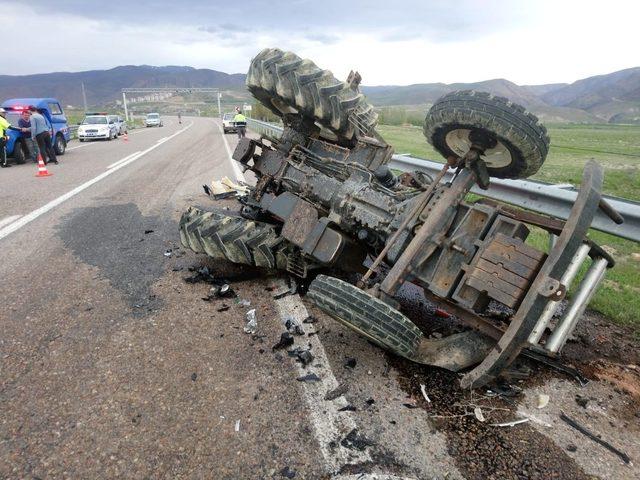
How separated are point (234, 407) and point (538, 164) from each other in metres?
2.39

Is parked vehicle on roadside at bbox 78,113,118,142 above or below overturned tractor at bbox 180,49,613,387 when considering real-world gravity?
below

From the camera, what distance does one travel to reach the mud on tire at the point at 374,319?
243 cm

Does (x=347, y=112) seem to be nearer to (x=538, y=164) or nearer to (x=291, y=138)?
(x=291, y=138)

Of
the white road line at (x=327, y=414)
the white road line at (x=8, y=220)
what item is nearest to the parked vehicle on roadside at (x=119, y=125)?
the white road line at (x=8, y=220)

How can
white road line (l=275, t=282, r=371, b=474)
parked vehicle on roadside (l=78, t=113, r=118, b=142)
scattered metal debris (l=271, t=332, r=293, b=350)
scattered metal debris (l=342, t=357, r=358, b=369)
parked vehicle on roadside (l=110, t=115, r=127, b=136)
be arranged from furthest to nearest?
parked vehicle on roadside (l=110, t=115, r=127, b=136), parked vehicle on roadside (l=78, t=113, r=118, b=142), scattered metal debris (l=271, t=332, r=293, b=350), scattered metal debris (l=342, t=357, r=358, b=369), white road line (l=275, t=282, r=371, b=474)

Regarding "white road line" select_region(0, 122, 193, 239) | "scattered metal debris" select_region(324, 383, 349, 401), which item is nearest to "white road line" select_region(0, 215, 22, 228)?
"white road line" select_region(0, 122, 193, 239)

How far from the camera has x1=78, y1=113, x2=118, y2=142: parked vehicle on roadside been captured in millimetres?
22406

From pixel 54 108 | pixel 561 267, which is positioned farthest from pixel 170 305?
pixel 54 108

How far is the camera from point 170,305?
3.60 m

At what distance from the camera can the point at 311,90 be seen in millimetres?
4059

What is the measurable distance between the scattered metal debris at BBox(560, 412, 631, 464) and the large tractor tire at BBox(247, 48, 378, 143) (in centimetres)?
304

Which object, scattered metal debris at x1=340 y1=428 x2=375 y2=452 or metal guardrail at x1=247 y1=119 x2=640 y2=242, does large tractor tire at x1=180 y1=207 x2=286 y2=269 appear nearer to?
scattered metal debris at x1=340 y1=428 x2=375 y2=452

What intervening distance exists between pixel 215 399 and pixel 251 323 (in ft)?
3.09

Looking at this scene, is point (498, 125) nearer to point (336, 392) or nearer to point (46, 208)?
point (336, 392)
